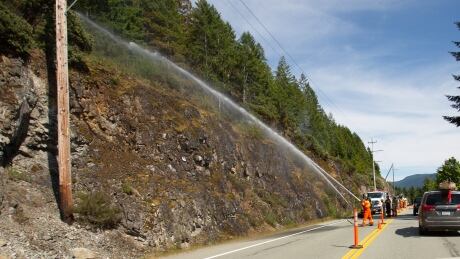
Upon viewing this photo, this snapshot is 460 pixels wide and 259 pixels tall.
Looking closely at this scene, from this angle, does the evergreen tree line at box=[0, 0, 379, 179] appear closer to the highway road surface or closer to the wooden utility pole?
the wooden utility pole

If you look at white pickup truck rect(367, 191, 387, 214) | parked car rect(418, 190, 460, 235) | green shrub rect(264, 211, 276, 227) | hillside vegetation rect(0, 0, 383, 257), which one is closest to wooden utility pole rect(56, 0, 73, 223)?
hillside vegetation rect(0, 0, 383, 257)

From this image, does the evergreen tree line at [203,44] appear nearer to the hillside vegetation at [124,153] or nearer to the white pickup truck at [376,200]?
the hillside vegetation at [124,153]

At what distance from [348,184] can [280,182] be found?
122 feet

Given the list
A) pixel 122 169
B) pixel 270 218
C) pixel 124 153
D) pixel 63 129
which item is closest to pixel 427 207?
pixel 270 218

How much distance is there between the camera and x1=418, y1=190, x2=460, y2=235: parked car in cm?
1812

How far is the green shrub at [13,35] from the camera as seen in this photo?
1636cm

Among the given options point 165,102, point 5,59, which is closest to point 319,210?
point 165,102

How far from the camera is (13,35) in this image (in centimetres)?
1692

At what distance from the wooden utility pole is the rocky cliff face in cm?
48

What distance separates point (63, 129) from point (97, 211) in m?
2.76

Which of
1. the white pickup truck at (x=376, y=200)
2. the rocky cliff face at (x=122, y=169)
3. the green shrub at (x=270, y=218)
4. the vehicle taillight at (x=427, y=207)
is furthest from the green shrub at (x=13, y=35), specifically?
the white pickup truck at (x=376, y=200)

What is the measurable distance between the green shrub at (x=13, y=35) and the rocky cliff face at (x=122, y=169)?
533mm

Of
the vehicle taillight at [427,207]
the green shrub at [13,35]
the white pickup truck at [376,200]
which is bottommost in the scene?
the vehicle taillight at [427,207]

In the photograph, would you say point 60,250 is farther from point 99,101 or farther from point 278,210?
point 278,210
